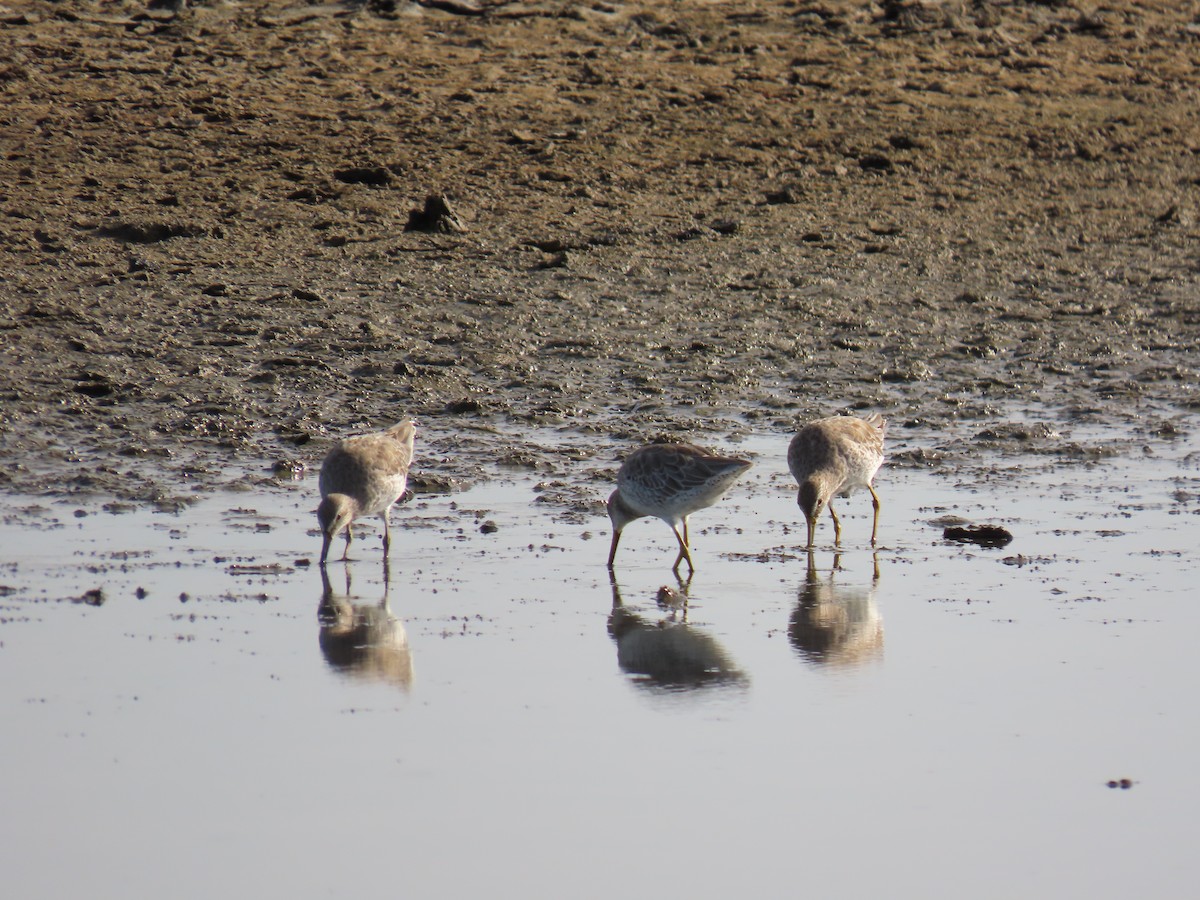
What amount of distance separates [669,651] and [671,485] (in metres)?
1.63

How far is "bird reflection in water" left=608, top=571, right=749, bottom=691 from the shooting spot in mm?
8172

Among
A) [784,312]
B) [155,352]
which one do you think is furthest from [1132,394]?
[155,352]

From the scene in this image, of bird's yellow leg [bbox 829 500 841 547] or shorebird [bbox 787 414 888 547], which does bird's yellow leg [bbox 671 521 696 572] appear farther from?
bird's yellow leg [bbox 829 500 841 547]

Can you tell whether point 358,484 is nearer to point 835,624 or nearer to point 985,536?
point 835,624

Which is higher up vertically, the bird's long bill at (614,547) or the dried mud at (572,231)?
the dried mud at (572,231)

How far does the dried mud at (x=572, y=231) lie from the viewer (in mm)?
12875

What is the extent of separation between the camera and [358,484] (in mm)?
10141

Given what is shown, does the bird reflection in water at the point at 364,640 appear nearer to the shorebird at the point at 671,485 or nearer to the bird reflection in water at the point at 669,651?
the bird reflection in water at the point at 669,651

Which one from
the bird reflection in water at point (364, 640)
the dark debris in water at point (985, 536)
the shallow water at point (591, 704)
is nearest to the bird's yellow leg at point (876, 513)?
the shallow water at point (591, 704)

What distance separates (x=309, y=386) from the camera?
1315cm

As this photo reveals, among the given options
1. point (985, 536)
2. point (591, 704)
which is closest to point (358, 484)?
point (591, 704)

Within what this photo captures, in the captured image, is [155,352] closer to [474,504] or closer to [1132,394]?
[474,504]

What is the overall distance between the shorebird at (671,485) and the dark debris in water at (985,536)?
1201 mm

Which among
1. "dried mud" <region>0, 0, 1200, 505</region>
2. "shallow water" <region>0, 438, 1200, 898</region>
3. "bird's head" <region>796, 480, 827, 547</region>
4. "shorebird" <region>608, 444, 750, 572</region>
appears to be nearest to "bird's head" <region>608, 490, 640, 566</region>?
"shorebird" <region>608, 444, 750, 572</region>
